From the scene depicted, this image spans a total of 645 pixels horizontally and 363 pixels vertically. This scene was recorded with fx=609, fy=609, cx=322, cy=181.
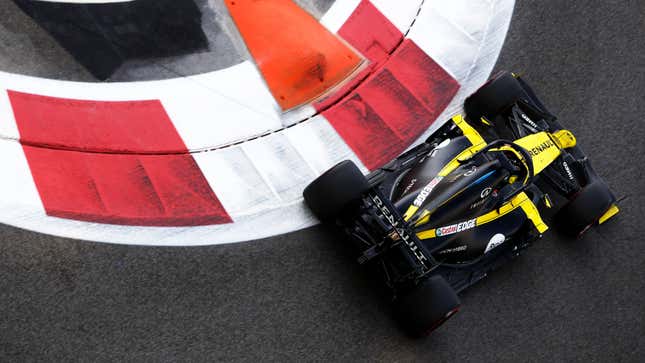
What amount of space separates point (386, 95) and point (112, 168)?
2007mm

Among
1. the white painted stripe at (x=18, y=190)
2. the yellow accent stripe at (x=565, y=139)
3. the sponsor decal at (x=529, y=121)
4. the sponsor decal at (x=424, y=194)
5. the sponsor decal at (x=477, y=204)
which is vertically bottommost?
the white painted stripe at (x=18, y=190)

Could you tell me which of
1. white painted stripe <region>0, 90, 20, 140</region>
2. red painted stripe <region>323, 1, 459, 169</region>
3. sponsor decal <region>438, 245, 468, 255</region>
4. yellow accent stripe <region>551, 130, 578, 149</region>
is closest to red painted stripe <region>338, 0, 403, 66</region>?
red painted stripe <region>323, 1, 459, 169</region>

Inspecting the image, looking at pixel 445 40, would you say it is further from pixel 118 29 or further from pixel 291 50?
pixel 118 29

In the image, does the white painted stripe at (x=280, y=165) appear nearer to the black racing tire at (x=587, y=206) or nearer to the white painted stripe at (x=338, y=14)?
the white painted stripe at (x=338, y=14)

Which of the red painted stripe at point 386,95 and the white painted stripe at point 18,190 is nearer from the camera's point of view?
the white painted stripe at point 18,190

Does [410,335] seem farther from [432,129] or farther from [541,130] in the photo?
[541,130]

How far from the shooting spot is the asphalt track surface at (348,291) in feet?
12.4

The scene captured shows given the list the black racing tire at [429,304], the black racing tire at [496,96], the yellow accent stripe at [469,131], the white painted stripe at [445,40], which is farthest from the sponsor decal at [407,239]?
the white painted stripe at [445,40]

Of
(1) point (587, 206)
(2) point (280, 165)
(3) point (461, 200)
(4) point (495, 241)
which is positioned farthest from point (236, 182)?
(1) point (587, 206)

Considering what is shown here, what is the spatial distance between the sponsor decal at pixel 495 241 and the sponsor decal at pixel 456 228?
0.62 ft

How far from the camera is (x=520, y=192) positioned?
13.4 feet

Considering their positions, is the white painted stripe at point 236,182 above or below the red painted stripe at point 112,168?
above

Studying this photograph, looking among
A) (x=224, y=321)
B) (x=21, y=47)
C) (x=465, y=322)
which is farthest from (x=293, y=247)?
(x=21, y=47)

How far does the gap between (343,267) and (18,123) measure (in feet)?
7.75
